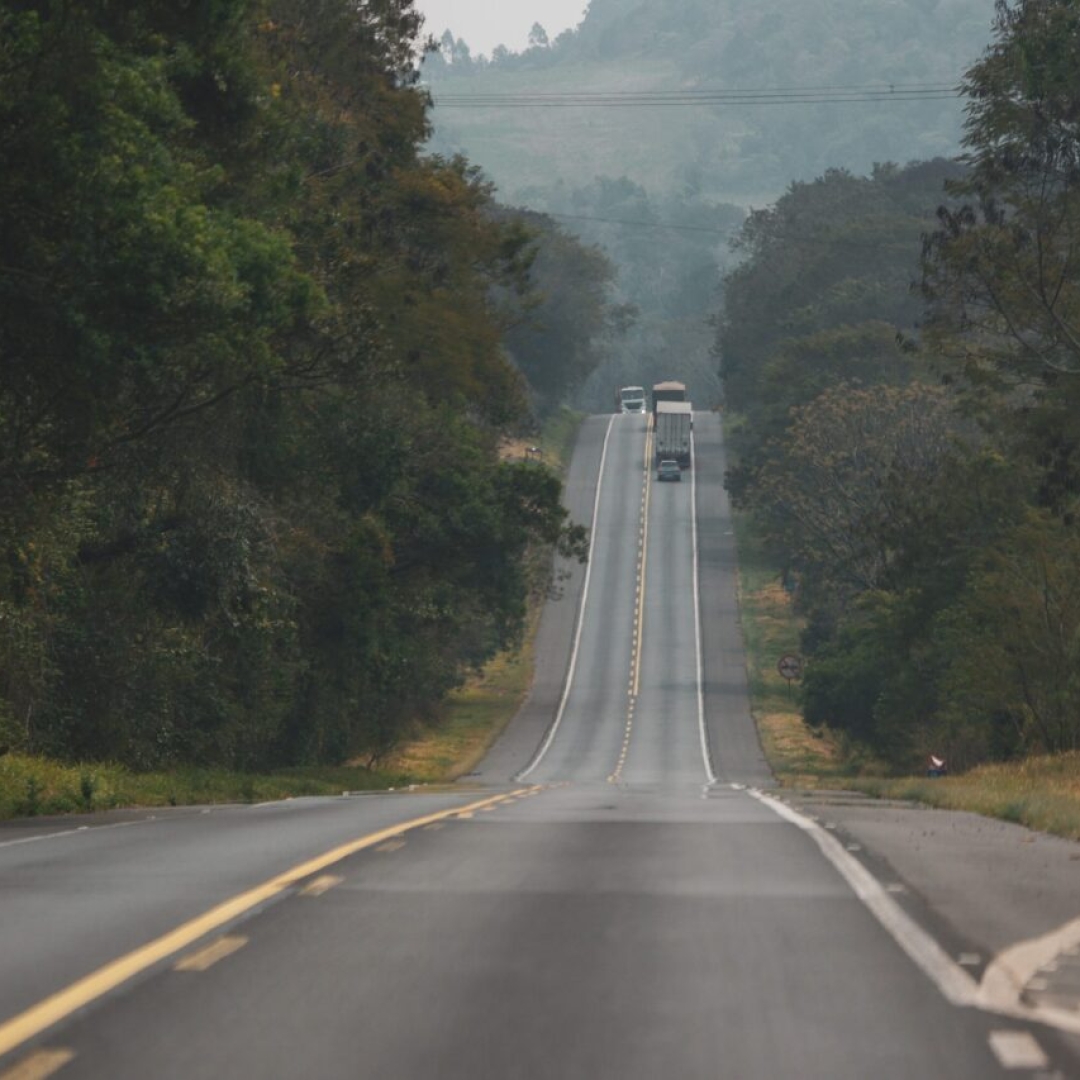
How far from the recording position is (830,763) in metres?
69.8

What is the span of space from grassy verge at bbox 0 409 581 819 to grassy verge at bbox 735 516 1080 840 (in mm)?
10431

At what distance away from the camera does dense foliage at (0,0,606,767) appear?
2034cm

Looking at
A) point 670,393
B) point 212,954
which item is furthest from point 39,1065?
point 670,393

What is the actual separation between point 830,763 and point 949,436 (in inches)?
510

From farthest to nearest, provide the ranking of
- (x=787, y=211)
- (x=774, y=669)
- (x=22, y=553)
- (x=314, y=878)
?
(x=787, y=211) → (x=774, y=669) → (x=22, y=553) → (x=314, y=878)

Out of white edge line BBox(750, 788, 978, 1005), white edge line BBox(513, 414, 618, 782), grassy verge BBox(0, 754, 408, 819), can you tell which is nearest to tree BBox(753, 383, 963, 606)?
white edge line BBox(513, 414, 618, 782)

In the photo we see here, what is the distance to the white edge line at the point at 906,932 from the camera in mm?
7781

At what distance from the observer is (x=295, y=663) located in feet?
147

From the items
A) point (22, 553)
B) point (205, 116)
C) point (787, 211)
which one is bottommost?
point (22, 553)

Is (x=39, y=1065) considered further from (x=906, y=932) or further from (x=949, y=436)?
(x=949, y=436)

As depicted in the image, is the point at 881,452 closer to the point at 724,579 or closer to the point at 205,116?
the point at 724,579

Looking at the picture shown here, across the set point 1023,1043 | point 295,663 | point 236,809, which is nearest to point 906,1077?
point 1023,1043

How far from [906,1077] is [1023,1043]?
688 mm

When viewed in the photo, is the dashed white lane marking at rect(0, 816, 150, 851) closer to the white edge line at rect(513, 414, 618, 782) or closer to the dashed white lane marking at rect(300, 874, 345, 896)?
Answer: the dashed white lane marking at rect(300, 874, 345, 896)
